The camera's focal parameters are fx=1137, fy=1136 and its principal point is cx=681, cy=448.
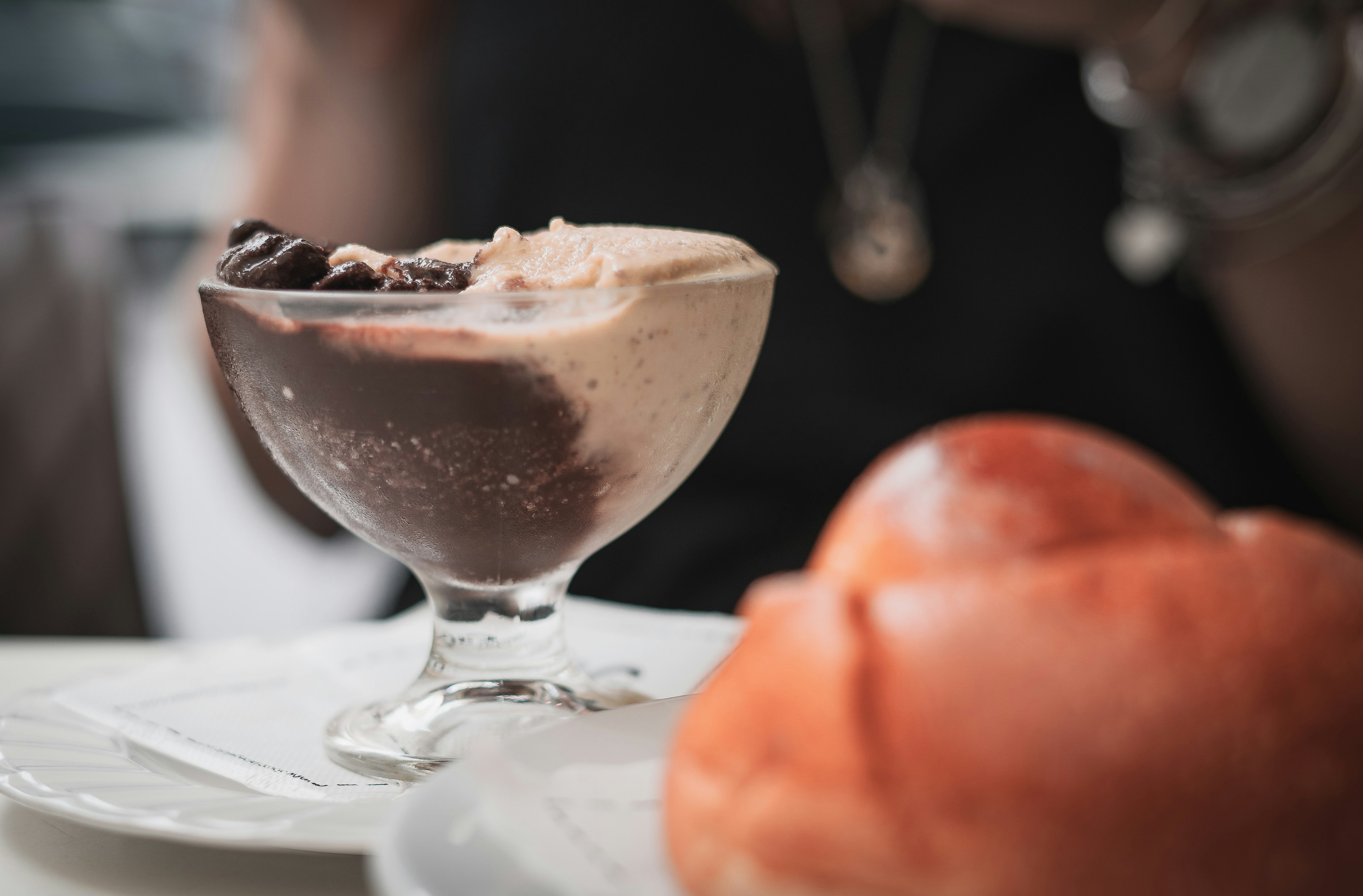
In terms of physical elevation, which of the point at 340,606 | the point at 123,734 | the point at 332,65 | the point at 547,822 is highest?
the point at 332,65

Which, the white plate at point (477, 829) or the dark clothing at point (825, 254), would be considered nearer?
the white plate at point (477, 829)

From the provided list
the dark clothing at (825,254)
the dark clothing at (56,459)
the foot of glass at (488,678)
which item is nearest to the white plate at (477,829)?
the foot of glass at (488,678)

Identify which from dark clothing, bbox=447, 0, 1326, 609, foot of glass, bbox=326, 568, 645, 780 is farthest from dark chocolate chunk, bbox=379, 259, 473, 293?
dark clothing, bbox=447, 0, 1326, 609

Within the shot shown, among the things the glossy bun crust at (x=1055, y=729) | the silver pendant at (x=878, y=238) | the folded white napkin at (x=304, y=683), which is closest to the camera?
the glossy bun crust at (x=1055, y=729)

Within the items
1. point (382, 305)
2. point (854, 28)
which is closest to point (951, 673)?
point (382, 305)

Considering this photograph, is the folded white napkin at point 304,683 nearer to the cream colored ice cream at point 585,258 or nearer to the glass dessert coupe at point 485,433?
the glass dessert coupe at point 485,433

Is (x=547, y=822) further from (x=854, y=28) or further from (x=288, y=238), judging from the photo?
(x=854, y=28)

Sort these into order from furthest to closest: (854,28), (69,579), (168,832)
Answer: (69,579)
(854,28)
(168,832)
